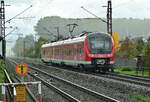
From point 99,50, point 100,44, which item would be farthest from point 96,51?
point 100,44

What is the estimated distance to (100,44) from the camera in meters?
26.3

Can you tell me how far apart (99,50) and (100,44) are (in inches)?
20.9

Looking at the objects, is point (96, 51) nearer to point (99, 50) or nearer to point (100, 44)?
point (99, 50)

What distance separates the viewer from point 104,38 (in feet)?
86.7

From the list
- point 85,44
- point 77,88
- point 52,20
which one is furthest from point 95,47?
point 52,20

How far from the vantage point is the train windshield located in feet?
85.5

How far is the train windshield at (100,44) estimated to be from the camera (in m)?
26.0

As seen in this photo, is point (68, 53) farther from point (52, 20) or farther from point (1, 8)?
point (52, 20)

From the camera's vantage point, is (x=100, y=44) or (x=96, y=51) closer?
(x=96, y=51)

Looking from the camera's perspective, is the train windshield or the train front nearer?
the train front

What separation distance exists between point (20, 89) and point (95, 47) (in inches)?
644

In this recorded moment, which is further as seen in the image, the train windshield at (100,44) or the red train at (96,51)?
the train windshield at (100,44)

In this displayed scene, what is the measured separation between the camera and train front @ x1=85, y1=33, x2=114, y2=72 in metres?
25.9

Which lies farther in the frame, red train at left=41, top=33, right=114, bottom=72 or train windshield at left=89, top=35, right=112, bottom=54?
train windshield at left=89, top=35, right=112, bottom=54
